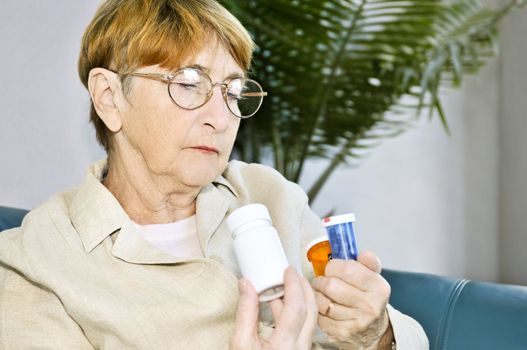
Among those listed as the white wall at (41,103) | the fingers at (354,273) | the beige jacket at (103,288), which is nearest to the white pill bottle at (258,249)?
the fingers at (354,273)

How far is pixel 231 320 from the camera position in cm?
121

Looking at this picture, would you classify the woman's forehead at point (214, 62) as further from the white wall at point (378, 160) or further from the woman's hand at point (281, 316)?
the white wall at point (378, 160)

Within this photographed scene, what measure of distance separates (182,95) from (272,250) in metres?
0.40

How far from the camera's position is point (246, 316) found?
0.95m

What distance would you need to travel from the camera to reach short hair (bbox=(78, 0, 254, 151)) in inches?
47.9

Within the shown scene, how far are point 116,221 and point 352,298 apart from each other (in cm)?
43

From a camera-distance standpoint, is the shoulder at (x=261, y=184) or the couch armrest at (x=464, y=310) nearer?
the couch armrest at (x=464, y=310)

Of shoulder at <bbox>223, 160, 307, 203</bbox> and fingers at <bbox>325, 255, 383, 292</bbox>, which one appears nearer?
fingers at <bbox>325, 255, 383, 292</bbox>

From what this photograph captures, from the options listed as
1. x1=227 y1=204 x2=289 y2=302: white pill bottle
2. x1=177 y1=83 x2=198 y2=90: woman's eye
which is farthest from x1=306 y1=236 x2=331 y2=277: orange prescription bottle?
x1=177 y1=83 x2=198 y2=90: woman's eye

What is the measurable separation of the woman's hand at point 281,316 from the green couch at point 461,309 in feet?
1.50

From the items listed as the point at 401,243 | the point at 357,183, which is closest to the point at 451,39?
the point at 357,183

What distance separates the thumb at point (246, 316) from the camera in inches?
36.9

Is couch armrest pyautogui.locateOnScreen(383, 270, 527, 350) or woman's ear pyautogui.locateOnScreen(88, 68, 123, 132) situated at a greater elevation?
woman's ear pyautogui.locateOnScreen(88, 68, 123, 132)

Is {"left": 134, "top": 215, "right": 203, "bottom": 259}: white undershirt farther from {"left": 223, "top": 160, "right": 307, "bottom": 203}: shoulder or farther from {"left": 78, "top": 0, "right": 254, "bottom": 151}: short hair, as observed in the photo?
{"left": 78, "top": 0, "right": 254, "bottom": 151}: short hair
